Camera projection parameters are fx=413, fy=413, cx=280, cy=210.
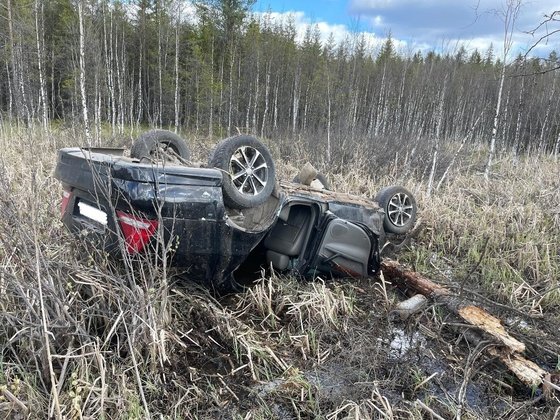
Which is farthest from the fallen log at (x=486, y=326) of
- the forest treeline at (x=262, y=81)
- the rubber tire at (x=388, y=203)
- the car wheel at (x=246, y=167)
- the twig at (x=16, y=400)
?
the forest treeline at (x=262, y=81)

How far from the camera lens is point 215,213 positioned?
267 cm

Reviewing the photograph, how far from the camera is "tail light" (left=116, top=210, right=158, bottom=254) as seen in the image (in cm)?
246

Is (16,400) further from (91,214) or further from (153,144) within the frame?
(153,144)

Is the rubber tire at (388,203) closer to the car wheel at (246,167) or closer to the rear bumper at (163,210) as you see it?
the car wheel at (246,167)

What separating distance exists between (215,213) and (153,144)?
4.79 ft

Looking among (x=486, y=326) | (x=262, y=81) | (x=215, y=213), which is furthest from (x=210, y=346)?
(x=262, y=81)

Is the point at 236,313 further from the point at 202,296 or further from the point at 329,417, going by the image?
the point at 329,417

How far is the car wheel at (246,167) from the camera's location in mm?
3039

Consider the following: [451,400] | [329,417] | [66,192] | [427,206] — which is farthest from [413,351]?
[427,206]

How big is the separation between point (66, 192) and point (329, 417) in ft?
7.65

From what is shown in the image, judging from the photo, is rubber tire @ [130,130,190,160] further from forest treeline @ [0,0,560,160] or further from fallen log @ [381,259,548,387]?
forest treeline @ [0,0,560,160]

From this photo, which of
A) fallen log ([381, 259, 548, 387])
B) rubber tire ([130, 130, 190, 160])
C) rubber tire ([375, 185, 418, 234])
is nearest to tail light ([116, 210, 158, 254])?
rubber tire ([130, 130, 190, 160])

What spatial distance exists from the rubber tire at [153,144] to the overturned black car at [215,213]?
0.01m

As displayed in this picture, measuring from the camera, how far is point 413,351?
2.88 m
